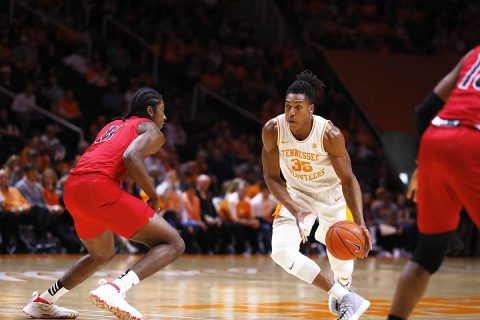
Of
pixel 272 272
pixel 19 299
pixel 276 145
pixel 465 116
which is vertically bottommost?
pixel 272 272

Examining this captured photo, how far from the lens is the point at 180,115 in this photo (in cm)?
2147

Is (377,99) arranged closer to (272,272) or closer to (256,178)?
(256,178)

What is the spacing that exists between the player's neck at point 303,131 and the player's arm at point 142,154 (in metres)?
1.12

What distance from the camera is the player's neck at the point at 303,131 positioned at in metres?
7.66

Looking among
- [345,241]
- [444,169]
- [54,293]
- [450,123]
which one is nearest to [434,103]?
[450,123]

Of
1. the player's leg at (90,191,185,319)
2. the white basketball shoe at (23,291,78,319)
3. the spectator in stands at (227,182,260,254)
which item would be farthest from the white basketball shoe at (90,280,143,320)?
the spectator in stands at (227,182,260,254)

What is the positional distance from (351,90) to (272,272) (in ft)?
38.6

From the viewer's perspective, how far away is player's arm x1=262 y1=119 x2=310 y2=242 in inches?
299

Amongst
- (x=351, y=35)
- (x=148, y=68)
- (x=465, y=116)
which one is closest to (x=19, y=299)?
(x=465, y=116)

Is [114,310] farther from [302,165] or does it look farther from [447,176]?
[447,176]

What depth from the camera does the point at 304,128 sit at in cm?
766

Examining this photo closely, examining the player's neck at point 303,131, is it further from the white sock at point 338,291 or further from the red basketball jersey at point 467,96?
the red basketball jersey at point 467,96

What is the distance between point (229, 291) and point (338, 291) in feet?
9.16

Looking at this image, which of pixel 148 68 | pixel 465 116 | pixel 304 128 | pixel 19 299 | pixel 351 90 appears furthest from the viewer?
pixel 351 90
